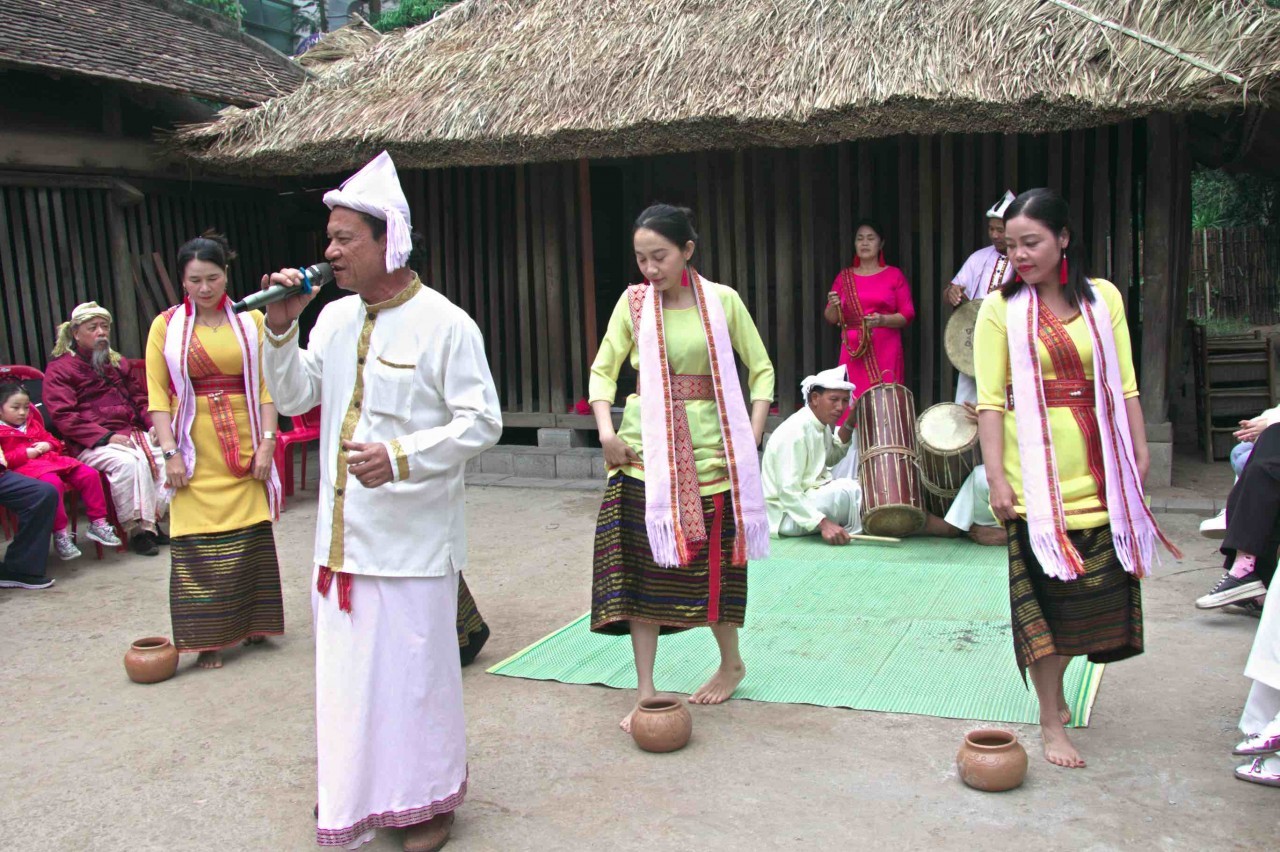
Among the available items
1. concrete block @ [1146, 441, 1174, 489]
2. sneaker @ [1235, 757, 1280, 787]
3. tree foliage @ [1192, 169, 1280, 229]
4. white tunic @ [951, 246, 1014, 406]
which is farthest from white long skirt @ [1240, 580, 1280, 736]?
tree foliage @ [1192, 169, 1280, 229]

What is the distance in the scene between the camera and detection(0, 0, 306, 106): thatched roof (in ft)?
25.8

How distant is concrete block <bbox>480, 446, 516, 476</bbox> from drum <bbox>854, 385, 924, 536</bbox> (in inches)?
129

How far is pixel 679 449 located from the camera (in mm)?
3855

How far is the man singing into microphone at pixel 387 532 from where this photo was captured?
2949 mm

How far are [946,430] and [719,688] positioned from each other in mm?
2940

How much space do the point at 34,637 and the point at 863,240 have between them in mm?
5331

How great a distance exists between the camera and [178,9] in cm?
1091

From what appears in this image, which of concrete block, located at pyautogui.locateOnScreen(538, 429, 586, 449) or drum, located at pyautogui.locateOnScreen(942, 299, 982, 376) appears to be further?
concrete block, located at pyautogui.locateOnScreen(538, 429, 586, 449)

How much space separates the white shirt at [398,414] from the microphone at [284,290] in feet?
0.34

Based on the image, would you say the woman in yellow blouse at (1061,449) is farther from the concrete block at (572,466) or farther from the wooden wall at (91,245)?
the wooden wall at (91,245)

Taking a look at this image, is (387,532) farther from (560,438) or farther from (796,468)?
(560,438)

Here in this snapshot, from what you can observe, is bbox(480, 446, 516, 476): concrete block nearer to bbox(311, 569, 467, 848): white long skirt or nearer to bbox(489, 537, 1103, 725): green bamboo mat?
bbox(489, 537, 1103, 725): green bamboo mat

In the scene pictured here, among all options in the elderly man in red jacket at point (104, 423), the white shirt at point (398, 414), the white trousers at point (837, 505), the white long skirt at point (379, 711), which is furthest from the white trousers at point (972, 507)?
the elderly man in red jacket at point (104, 423)

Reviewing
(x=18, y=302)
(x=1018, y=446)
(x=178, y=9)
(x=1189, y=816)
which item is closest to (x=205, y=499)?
Answer: (x=1018, y=446)
